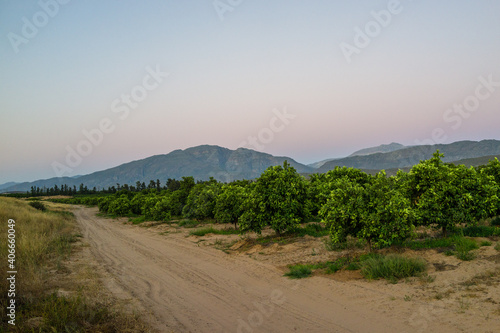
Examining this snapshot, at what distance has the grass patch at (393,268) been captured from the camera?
8.75 metres

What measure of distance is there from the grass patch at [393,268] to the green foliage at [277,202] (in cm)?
681

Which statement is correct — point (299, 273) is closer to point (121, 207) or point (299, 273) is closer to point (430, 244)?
point (430, 244)

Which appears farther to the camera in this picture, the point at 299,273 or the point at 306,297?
the point at 299,273

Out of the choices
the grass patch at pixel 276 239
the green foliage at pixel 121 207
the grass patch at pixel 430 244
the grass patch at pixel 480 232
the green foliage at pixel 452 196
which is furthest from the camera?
the green foliage at pixel 121 207

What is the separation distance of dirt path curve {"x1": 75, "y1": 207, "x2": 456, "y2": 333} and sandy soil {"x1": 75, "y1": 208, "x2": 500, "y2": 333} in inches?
0.9

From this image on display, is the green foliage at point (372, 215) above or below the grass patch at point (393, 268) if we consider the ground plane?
above

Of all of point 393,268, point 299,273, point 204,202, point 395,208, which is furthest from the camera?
point 204,202

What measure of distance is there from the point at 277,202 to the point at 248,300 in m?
8.31

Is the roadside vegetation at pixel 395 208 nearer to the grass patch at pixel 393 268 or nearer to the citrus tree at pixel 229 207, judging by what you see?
the grass patch at pixel 393 268

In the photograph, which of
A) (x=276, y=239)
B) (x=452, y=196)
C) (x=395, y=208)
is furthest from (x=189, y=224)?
(x=452, y=196)

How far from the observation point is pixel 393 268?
350 inches

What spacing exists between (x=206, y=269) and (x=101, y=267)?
5055 mm

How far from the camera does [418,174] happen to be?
40.7ft

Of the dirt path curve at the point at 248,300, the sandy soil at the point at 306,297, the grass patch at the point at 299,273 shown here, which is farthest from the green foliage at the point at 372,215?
the dirt path curve at the point at 248,300
